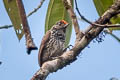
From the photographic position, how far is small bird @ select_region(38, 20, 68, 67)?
443 centimetres

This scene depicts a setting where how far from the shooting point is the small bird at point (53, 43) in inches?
174

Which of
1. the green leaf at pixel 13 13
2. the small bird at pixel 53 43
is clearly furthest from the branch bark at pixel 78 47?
the small bird at pixel 53 43

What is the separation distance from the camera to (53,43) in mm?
4730

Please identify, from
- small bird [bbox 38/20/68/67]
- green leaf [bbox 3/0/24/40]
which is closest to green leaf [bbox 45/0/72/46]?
green leaf [bbox 3/0/24/40]

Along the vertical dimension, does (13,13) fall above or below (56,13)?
above

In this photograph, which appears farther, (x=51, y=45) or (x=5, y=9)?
(x=51, y=45)

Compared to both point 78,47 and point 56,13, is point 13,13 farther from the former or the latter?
point 78,47

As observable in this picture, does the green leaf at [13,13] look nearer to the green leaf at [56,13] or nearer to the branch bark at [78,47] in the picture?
the green leaf at [56,13]

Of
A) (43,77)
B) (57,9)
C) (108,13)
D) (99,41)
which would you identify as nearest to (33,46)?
(43,77)

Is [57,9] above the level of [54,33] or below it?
above

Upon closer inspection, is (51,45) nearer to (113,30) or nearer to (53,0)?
(53,0)

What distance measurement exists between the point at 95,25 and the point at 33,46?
2.49ft

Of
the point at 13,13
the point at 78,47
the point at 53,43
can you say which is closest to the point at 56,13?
the point at 13,13

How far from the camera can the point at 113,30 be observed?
3328mm
